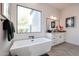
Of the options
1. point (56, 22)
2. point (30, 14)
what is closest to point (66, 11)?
point (56, 22)

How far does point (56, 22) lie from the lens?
17.9ft

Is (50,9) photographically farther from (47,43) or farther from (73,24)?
(47,43)

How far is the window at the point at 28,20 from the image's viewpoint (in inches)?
149

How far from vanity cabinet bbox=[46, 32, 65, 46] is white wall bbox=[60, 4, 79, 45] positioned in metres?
0.41

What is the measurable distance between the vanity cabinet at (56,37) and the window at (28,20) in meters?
0.67

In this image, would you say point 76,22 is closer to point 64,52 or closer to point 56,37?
point 56,37

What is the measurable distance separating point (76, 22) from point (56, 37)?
4.73 ft

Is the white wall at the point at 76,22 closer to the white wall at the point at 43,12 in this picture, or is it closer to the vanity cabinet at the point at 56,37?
the vanity cabinet at the point at 56,37

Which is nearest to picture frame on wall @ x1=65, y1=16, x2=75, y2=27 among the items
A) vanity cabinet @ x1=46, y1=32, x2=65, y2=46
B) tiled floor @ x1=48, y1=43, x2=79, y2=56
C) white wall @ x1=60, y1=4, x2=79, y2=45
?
white wall @ x1=60, y1=4, x2=79, y2=45

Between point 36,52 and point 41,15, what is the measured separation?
2305 millimetres

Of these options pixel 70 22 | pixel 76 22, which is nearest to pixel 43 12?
pixel 70 22

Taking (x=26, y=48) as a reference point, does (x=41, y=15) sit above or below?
above

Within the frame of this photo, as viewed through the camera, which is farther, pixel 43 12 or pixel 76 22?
pixel 76 22

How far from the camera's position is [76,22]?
5.00m
